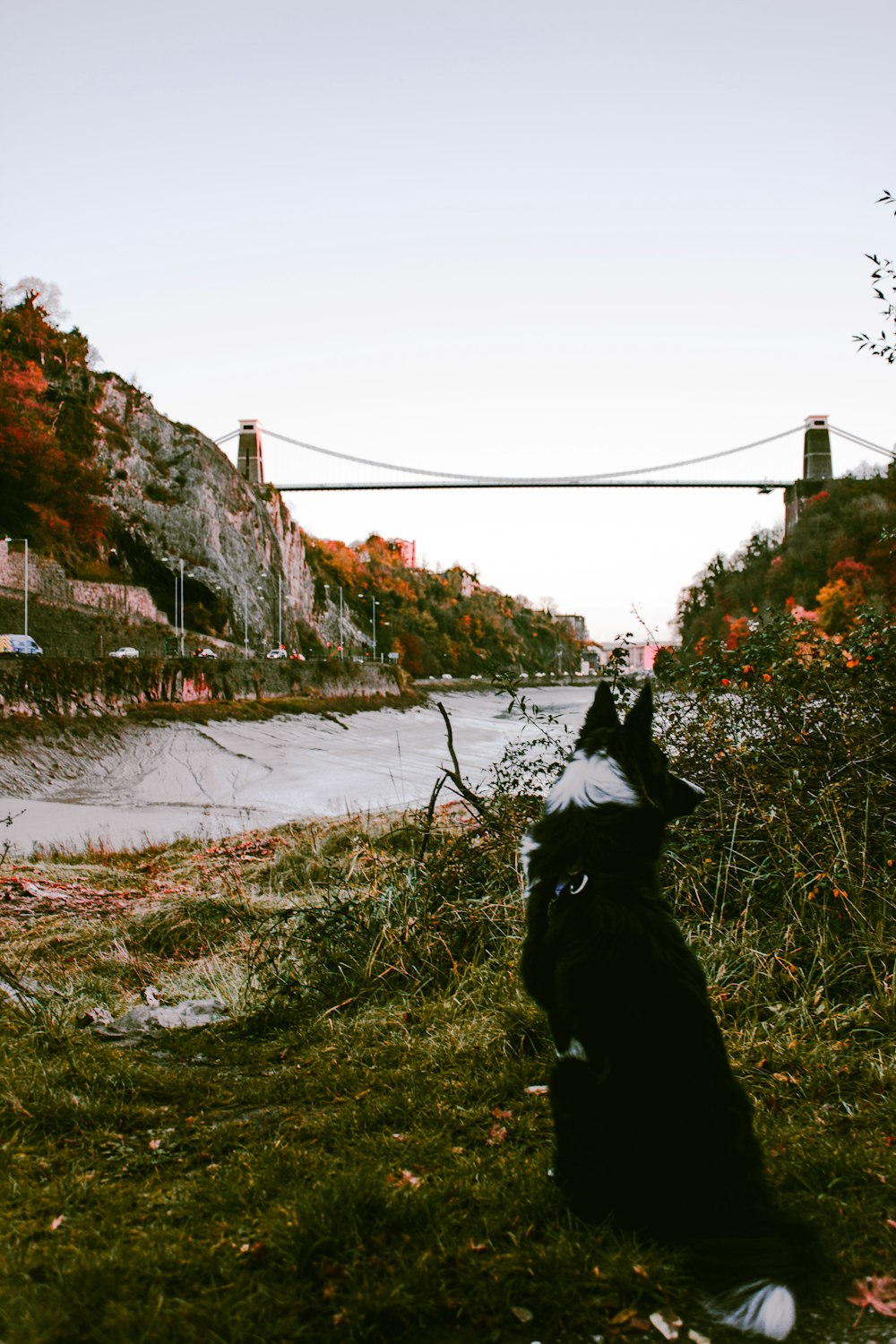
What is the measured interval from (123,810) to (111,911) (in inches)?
332

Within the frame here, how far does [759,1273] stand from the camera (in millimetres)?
2211

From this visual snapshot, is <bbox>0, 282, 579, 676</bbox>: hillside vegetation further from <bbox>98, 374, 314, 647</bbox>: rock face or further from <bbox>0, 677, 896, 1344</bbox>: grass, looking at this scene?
<bbox>0, 677, 896, 1344</bbox>: grass

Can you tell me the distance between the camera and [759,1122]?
10.8 ft

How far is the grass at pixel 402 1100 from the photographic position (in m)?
2.27

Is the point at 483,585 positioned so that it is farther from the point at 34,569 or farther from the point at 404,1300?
the point at 404,1300

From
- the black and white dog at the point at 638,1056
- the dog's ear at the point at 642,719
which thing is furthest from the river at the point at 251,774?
the black and white dog at the point at 638,1056

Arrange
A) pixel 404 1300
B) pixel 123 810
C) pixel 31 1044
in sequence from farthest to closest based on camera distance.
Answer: pixel 123 810 → pixel 31 1044 → pixel 404 1300

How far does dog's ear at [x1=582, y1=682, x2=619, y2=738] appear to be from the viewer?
2822 mm

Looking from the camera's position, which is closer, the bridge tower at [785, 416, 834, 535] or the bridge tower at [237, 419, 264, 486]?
the bridge tower at [785, 416, 834, 535]

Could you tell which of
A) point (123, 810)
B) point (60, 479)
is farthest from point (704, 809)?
point (60, 479)

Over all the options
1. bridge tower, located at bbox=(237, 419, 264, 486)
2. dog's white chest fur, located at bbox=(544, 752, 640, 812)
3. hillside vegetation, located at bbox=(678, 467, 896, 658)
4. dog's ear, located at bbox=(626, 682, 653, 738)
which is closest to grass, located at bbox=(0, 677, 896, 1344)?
dog's white chest fur, located at bbox=(544, 752, 640, 812)

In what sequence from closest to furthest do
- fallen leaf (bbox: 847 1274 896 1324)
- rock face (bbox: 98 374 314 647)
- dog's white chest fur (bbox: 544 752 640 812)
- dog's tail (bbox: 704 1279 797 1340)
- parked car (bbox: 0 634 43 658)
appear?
dog's tail (bbox: 704 1279 797 1340), fallen leaf (bbox: 847 1274 896 1324), dog's white chest fur (bbox: 544 752 640 812), parked car (bbox: 0 634 43 658), rock face (bbox: 98 374 314 647)

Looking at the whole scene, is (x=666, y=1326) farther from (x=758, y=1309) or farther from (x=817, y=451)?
(x=817, y=451)

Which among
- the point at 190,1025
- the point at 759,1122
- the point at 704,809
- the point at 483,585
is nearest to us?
the point at 759,1122
